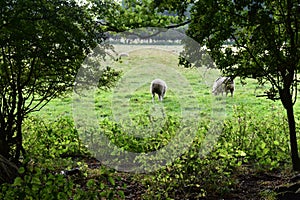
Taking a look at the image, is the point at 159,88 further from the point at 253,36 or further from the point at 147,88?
the point at 253,36

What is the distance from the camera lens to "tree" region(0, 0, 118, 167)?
417cm

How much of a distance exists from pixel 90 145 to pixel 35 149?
924mm

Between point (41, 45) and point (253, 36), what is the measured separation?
210cm

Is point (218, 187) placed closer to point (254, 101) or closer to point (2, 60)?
point (2, 60)

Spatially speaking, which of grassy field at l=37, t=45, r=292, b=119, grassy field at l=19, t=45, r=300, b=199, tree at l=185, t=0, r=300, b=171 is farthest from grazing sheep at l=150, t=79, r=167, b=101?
tree at l=185, t=0, r=300, b=171

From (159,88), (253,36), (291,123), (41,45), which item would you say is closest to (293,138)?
(291,123)

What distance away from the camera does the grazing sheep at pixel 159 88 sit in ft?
30.3

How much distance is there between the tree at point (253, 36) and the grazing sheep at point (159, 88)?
4.14 m

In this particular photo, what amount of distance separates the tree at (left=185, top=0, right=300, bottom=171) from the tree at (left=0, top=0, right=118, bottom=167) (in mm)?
1149

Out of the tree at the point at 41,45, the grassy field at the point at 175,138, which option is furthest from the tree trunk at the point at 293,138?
the tree at the point at 41,45

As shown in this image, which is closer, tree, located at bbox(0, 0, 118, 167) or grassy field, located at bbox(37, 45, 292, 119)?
tree, located at bbox(0, 0, 118, 167)

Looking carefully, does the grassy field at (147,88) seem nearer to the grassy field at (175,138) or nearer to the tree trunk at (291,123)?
the grassy field at (175,138)

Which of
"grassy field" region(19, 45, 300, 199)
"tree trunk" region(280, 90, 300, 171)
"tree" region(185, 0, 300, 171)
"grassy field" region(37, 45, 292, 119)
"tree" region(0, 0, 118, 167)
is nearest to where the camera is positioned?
"tree" region(0, 0, 118, 167)

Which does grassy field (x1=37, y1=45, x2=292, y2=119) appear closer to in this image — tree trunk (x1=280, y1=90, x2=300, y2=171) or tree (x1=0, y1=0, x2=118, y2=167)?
tree (x1=0, y1=0, x2=118, y2=167)
